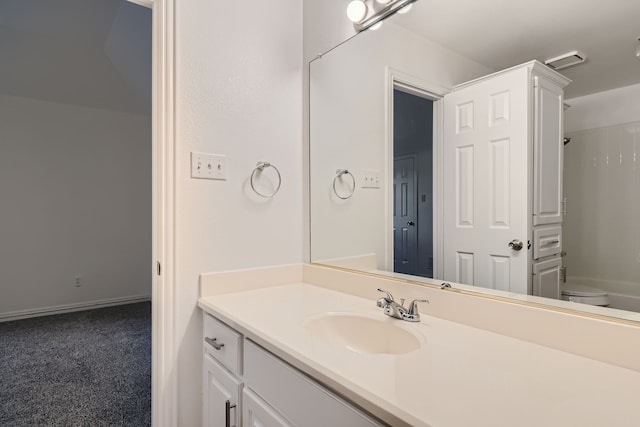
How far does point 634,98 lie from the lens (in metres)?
0.76

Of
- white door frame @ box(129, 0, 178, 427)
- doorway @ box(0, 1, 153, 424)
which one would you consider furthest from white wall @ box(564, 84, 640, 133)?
doorway @ box(0, 1, 153, 424)

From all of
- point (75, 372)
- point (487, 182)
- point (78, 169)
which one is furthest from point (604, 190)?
point (78, 169)

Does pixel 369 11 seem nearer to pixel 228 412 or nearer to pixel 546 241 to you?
pixel 546 241

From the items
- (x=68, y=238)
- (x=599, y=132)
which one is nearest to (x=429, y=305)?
(x=599, y=132)

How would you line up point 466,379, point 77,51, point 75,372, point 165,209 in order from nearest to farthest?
point 466,379, point 165,209, point 75,372, point 77,51

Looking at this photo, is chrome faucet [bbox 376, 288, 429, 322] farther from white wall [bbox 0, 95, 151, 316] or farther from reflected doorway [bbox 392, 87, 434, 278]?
white wall [bbox 0, 95, 151, 316]

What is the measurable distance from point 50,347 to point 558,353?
10.8ft

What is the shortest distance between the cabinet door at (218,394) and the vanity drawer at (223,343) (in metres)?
0.03

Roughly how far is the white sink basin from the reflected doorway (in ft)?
0.92

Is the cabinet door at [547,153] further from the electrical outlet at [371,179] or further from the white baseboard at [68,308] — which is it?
the white baseboard at [68,308]

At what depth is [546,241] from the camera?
0.92 m

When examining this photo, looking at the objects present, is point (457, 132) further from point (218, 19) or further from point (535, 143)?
point (218, 19)

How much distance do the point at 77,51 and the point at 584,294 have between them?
4013 millimetres

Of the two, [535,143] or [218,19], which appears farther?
[218,19]
